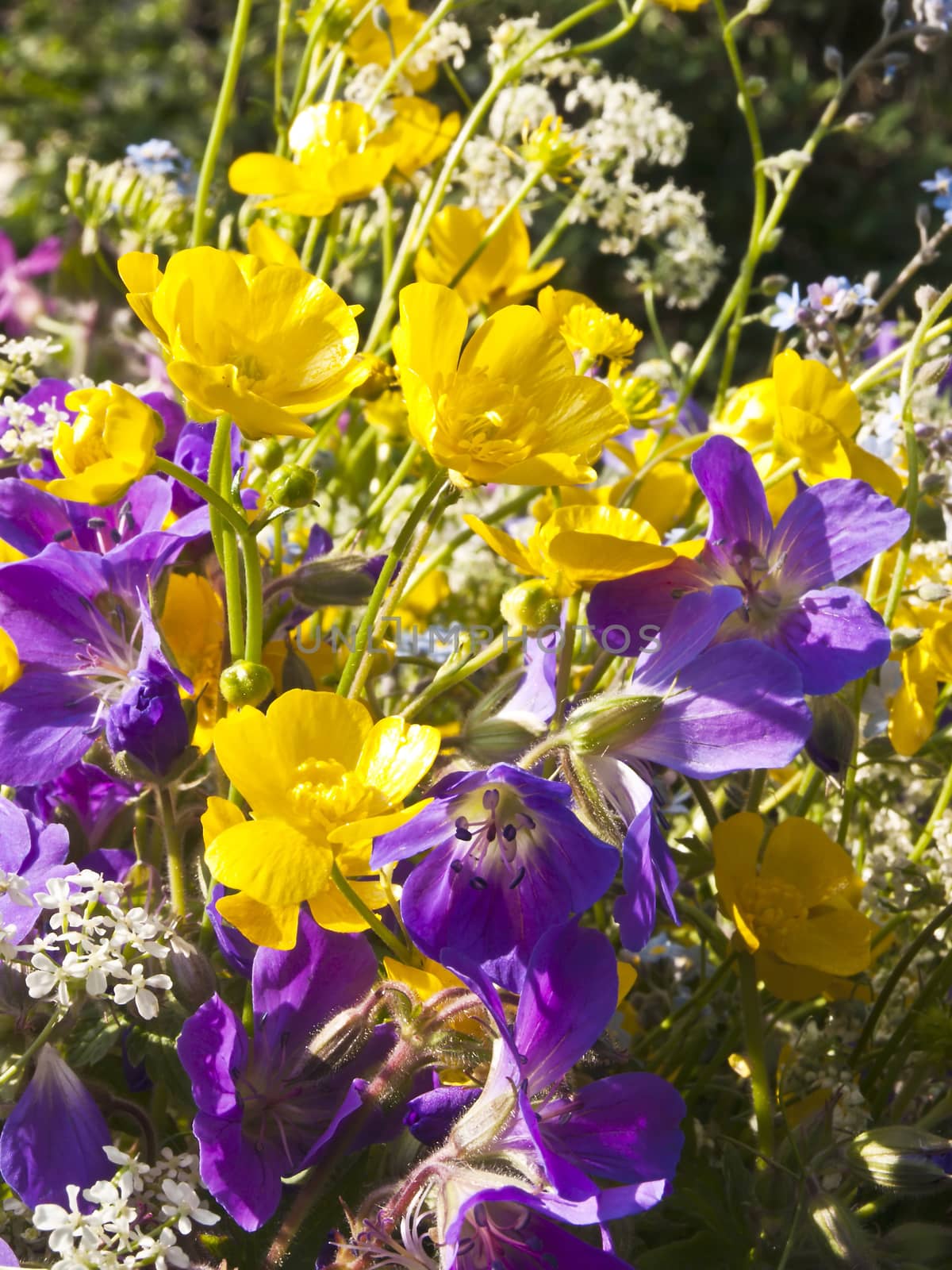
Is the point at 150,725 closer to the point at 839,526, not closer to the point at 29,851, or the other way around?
the point at 29,851

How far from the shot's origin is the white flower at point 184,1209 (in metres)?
0.39

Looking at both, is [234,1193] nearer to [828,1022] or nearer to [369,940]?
[369,940]

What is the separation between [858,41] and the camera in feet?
12.3

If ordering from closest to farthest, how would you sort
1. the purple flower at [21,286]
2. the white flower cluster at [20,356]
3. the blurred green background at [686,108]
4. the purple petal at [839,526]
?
1. the purple petal at [839,526]
2. the white flower cluster at [20,356]
3. the purple flower at [21,286]
4. the blurred green background at [686,108]

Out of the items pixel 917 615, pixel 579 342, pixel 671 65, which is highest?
pixel 579 342

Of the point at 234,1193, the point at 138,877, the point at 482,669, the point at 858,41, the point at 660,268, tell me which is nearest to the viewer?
the point at 234,1193

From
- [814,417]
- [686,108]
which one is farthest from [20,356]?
[686,108]

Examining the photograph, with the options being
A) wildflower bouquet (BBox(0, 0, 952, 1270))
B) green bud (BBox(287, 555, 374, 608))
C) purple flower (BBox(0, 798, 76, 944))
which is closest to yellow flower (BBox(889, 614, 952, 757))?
wildflower bouquet (BBox(0, 0, 952, 1270))

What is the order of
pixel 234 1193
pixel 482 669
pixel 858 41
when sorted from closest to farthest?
pixel 234 1193, pixel 482 669, pixel 858 41

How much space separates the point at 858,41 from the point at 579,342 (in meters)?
3.69

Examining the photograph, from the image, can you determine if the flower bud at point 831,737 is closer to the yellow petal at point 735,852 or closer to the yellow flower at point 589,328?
the yellow petal at point 735,852

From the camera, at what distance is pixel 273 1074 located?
459 mm

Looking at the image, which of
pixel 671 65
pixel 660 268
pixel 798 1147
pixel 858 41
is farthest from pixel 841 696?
pixel 858 41

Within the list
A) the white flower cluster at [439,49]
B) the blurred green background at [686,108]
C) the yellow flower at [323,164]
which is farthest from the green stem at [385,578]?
the blurred green background at [686,108]
